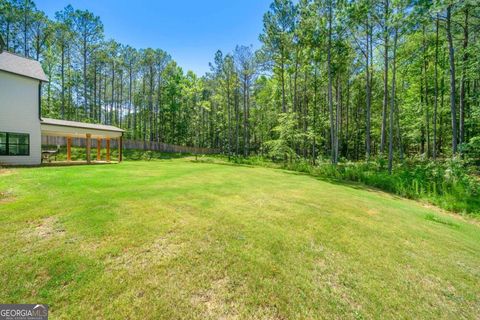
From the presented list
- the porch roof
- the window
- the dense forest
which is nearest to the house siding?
the window

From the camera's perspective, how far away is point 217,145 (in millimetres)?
43875

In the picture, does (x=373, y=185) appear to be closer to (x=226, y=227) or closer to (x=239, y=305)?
(x=226, y=227)

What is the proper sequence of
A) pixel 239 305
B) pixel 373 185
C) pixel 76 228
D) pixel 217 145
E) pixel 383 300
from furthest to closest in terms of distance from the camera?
pixel 217 145 → pixel 373 185 → pixel 76 228 → pixel 383 300 → pixel 239 305

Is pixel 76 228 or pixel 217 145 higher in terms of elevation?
pixel 217 145

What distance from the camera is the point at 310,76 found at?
2269 cm

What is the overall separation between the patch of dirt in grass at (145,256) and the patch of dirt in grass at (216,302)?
80 cm

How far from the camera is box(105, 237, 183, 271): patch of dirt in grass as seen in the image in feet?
9.14

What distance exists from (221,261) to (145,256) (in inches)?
41.8

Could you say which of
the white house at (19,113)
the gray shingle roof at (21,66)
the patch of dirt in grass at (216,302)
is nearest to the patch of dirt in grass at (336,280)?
the patch of dirt in grass at (216,302)

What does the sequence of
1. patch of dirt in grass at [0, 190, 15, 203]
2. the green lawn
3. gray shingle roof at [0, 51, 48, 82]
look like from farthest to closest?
gray shingle roof at [0, 51, 48, 82]
patch of dirt in grass at [0, 190, 15, 203]
the green lawn

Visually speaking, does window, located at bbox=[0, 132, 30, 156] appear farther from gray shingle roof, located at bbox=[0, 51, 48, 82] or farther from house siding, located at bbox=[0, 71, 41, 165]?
gray shingle roof, located at bbox=[0, 51, 48, 82]

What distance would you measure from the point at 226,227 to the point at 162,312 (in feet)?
6.43

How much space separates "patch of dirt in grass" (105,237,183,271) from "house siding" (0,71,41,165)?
13.3 meters

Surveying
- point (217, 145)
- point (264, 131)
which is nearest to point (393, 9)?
point (264, 131)
